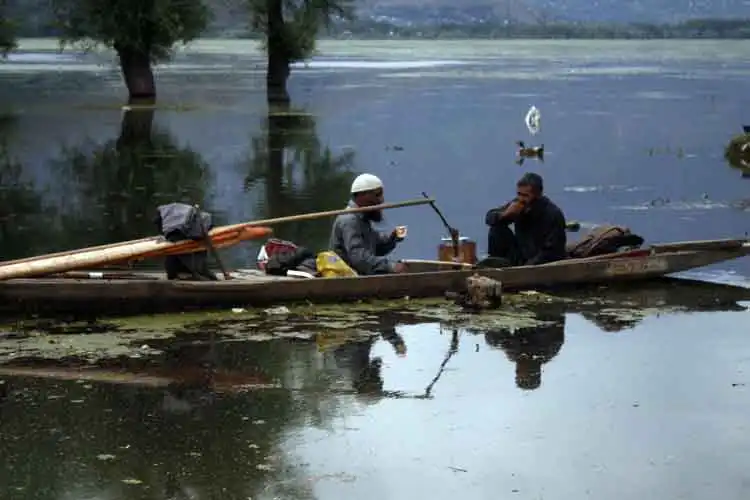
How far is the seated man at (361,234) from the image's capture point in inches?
601

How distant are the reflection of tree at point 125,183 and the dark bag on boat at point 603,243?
5.93 m

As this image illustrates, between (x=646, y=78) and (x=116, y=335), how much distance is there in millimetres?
62430

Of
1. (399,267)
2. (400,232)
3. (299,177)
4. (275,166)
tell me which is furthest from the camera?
(275,166)

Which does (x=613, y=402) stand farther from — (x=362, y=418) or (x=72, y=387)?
(x=72, y=387)

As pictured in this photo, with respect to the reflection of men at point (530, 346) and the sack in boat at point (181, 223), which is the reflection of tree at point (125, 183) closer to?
the sack in boat at point (181, 223)

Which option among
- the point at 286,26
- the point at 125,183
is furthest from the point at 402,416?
the point at 286,26

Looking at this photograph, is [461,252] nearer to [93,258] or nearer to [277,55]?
[93,258]

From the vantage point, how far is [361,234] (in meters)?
15.4

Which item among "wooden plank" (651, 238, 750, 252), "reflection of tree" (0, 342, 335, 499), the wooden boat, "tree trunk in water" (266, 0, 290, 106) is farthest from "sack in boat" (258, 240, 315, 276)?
"tree trunk in water" (266, 0, 290, 106)

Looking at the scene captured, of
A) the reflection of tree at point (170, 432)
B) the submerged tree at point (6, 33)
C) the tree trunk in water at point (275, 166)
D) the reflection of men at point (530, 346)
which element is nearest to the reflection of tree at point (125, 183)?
the tree trunk in water at point (275, 166)

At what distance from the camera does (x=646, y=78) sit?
243ft

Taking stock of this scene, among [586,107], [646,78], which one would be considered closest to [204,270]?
[586,107]

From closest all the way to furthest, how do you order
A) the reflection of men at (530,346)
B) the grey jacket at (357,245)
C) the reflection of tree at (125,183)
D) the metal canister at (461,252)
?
the reflection of men at (530,346) < the grey jacket at (357,245) < the metal canister at (461,252) < the reflection of tree at (125,183)

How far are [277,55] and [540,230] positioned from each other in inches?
1472
